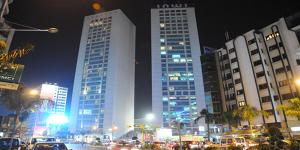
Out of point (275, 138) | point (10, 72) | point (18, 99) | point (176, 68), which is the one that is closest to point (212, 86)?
point (176, 68)

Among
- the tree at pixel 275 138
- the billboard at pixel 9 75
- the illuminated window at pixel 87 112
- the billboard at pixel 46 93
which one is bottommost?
the tree at pixel 275 138

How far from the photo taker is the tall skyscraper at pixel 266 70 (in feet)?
201

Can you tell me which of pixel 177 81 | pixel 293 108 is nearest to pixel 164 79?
pixel 177 81

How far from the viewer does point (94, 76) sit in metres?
151

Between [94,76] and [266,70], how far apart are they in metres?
115

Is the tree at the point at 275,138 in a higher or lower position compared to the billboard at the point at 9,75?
lower

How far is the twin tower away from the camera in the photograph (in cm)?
12694

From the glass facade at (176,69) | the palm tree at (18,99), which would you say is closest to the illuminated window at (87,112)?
the glass facade at (176,69)

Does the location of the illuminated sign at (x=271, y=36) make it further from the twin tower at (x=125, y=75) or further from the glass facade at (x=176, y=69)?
the glass facade at (x=176, y=69)

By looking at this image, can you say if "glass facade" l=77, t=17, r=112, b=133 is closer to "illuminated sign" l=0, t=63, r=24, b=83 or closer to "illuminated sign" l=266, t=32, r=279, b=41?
"illuminated sign" l=266, t=32, r=279, b=41

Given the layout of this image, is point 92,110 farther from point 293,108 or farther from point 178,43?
point 293,108

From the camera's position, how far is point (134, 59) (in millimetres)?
194625

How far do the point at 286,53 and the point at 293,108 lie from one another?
27.5 meters

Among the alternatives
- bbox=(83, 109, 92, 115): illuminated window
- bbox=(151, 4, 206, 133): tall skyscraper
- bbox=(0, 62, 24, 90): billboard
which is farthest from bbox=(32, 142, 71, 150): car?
bbox=(83, 109, 92, 115): illuminated window
